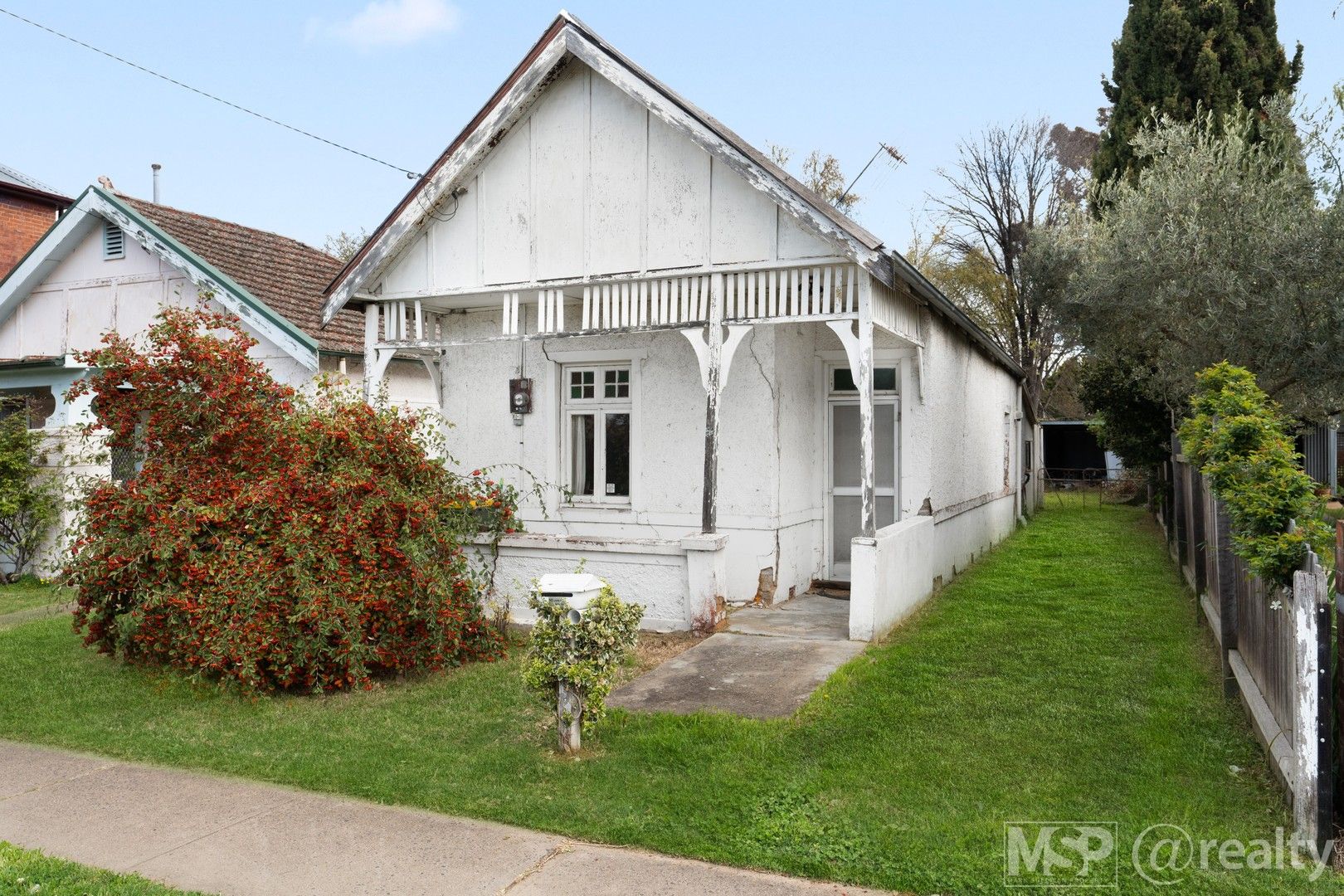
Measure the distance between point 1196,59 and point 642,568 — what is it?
16221mm

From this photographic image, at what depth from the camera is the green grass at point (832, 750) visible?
15.0 feet

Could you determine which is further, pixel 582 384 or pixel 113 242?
pixel 113 242

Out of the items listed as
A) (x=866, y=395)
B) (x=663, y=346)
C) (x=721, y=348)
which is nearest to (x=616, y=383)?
(x=663, y=346)

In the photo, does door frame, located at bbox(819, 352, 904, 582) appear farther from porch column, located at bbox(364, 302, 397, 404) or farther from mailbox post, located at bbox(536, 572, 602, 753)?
mailbox post, located at bbox(536, 572, 602, 753)

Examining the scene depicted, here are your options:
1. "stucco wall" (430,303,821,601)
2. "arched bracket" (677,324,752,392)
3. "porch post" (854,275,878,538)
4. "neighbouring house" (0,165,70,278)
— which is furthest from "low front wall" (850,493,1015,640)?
"neighbouring house" (0,165,70,278)

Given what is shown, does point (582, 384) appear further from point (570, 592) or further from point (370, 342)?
point (570, 592)

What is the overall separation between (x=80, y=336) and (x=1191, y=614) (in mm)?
15240

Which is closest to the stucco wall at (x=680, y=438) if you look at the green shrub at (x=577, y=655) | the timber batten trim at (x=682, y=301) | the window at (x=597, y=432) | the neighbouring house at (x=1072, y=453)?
the window at (x=597, y=432)

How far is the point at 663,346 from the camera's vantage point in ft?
34.4

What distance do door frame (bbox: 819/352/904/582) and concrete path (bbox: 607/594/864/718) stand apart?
161 centimetres

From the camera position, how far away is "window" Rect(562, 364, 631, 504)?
35.5 ft

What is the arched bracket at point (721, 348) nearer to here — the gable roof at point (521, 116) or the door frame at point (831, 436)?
the gable roof at point (521, 116)

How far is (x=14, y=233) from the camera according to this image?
73.4ft

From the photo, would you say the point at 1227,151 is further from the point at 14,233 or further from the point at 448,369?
the point at 14,233
